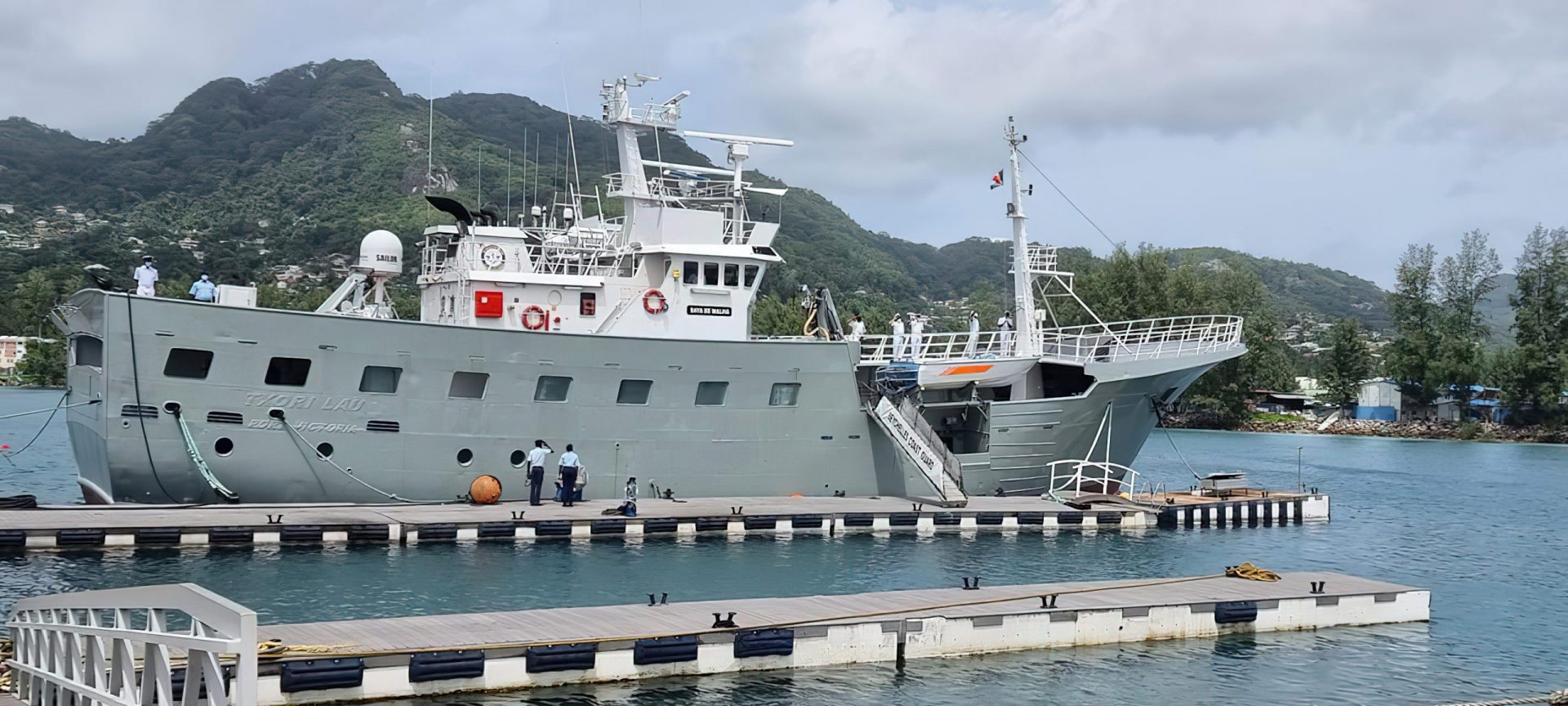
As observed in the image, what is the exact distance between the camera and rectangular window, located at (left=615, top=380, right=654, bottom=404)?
2252cm

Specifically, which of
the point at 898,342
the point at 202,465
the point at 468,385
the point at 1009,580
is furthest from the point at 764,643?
the point at 898,342

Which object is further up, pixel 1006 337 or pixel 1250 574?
pixel 1006 337

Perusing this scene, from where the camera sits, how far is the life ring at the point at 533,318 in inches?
891

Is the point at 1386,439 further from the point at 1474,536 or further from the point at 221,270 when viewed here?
the point at 221,270

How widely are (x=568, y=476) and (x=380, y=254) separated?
5288 mm

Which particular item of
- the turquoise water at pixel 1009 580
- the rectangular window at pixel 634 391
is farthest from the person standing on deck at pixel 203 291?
the rectangular window at pixel 634 391

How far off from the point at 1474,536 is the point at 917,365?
12618 millimetres

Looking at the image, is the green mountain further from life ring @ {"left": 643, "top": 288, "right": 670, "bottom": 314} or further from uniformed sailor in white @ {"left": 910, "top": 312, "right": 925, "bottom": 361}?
life ring @ {"left": 643, "top": 288, "right": 670, "bottom": 314}

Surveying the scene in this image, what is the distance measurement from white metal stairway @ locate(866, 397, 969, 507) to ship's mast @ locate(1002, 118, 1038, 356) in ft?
9.82

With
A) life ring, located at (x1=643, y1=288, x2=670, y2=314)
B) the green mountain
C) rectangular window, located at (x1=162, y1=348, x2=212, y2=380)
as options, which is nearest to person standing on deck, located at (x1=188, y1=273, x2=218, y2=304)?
rectangular window, located at (x1=162, y1=348, x2=212, y2=380)

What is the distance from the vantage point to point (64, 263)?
113000mm

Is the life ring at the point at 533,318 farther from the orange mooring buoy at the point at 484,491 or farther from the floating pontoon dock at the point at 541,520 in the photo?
the floating pontoon dock at the point at 541,520

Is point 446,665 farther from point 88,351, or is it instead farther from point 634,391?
point 88,351

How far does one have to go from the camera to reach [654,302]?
23.5 meters
